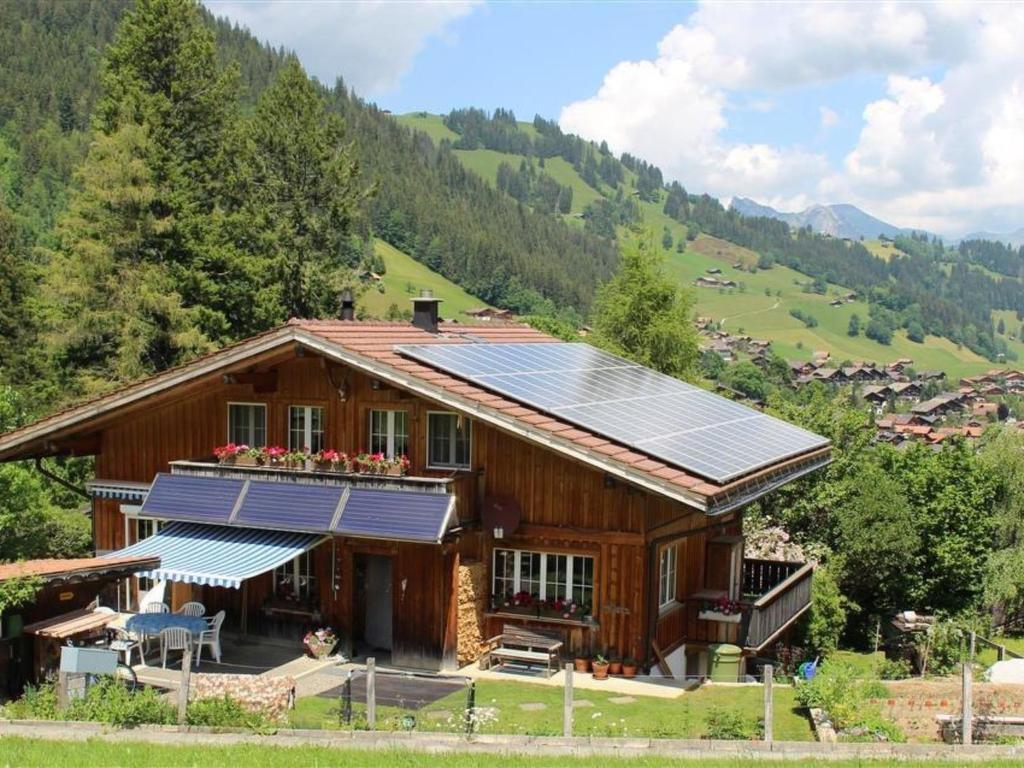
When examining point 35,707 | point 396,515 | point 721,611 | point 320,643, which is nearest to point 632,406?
point 721,611

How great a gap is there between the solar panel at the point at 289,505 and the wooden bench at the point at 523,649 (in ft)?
12.9

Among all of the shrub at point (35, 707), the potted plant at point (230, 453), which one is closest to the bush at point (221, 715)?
the shrub at point (35, 707)

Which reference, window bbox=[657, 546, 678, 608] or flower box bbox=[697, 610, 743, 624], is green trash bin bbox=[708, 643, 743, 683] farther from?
window bbox=[657, 546, 678, 608]

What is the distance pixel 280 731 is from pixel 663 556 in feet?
29.5

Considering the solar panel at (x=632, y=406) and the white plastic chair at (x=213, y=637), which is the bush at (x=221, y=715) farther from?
the solar panel at (x=632, y=406)

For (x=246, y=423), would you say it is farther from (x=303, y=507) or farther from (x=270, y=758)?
(x=270, y=758)

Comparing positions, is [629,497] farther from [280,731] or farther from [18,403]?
[18,403]

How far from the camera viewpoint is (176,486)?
73.8 feet

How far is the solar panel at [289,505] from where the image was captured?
20672 millimetres

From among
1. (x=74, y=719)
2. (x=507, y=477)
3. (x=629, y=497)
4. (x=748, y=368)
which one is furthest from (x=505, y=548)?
(x=748, y=368)

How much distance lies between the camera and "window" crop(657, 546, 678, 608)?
21250 millimetres

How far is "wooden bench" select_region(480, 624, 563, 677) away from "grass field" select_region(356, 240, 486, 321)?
5269 inches

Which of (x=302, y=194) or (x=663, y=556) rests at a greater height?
(x=302, y=194)

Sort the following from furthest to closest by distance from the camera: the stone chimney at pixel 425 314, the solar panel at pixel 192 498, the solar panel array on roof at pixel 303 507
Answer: the stone chimney at pixel 425 314 → the solar panel at pixel 192 498 → the solar panel array on roof at pixel 303 507
